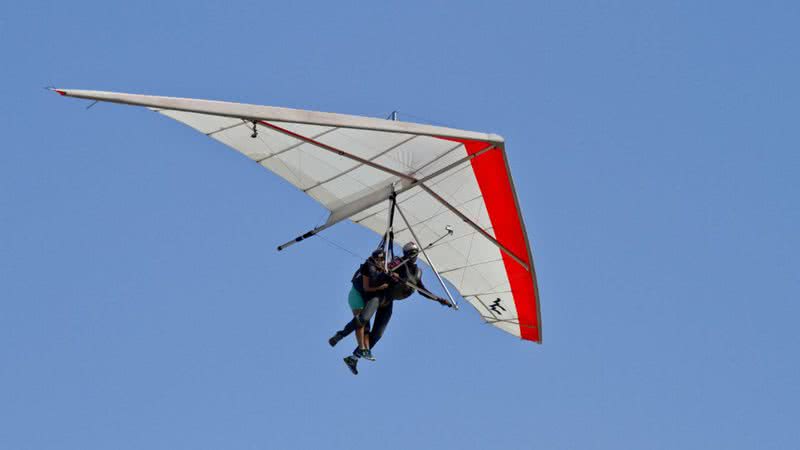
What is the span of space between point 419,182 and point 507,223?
1.73m

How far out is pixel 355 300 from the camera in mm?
24750

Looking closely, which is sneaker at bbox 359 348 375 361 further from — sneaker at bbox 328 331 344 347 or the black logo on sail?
the black logo on sail

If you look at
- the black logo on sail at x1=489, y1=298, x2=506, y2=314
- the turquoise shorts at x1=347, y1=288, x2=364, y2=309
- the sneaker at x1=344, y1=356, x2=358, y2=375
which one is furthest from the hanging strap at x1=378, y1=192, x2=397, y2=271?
the black logo on sail at x1=489, y1=298, x2=506, y2=314

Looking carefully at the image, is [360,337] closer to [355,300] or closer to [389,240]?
[355,300]

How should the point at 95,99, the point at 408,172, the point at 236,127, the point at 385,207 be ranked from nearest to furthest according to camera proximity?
the point at 95,99 < the point at 236,127 < the point at 408,172 < the point at 385,207

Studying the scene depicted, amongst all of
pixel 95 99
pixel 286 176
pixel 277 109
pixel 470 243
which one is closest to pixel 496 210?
pixel 470 243

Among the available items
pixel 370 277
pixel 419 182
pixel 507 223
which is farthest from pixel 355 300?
pixel 507 223

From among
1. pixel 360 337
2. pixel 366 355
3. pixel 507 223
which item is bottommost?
pixel 366 355

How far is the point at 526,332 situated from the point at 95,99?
34.6 ft

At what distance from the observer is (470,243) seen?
26.9 meters

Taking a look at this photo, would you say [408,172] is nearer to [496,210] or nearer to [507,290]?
[496,210]

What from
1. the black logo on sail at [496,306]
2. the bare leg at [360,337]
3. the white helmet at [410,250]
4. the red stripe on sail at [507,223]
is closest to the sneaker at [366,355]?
the bare leg at [360,337]

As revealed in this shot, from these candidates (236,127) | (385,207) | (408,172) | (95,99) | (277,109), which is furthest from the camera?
(385,207)

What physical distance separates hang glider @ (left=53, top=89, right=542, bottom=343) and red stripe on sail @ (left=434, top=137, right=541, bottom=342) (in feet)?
0.07
